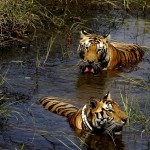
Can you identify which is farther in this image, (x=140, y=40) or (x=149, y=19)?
(x=149, y=19)

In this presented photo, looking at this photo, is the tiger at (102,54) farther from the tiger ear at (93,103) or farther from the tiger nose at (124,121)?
the tiger nose at (124,121)

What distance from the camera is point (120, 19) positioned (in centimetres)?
1141

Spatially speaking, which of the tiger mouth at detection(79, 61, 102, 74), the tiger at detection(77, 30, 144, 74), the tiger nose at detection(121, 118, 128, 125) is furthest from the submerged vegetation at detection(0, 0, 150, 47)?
the tiger nose at detection(121, 118, 128, 125)

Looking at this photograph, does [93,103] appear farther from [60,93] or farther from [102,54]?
[102,54]

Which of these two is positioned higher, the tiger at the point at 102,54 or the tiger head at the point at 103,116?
the tiger at the point at 102,54

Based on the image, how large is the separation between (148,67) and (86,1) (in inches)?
153

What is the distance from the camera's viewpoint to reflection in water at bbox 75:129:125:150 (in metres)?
5.76

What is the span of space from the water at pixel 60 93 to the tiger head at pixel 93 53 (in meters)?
0.12

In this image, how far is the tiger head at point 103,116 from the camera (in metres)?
5.87

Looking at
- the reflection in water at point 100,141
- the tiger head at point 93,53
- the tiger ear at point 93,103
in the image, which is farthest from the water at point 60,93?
the tiger ear at point 93,103

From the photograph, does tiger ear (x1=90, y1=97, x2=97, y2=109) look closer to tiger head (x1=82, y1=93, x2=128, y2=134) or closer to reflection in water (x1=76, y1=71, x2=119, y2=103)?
tiger head (x1=82, y1=93, x2=128, y2=134)

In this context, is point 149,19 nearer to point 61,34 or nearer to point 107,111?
point 61,34

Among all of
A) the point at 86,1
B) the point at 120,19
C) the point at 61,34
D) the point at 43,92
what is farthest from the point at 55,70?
the point at 86,1

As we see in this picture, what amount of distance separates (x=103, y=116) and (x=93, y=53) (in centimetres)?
254
